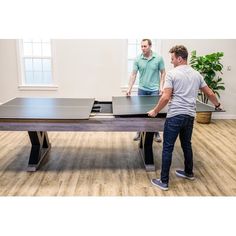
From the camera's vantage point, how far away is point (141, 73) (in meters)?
4.00

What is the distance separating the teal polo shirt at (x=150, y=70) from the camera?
388 cm

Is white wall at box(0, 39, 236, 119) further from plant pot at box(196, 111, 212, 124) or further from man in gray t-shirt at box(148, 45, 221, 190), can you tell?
man in gray t-shirt at box(148, 45, 221, 190)

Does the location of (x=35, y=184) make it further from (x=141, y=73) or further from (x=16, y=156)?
(x=141, y=73)

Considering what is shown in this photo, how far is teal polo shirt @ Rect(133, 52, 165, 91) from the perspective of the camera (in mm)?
3879

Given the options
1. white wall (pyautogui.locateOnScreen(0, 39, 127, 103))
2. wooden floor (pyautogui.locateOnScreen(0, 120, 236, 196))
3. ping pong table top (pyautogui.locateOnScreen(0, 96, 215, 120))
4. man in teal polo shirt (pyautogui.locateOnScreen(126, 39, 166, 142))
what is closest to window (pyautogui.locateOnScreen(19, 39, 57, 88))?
white wall (pyautogui.locateOnScreen(0, 39, 127, 103))

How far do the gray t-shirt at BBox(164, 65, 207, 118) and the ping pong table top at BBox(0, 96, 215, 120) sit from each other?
370 mm

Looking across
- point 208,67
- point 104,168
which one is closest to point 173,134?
point 104,168

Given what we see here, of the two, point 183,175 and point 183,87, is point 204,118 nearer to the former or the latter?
point 183,175

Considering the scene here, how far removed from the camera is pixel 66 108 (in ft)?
10.7

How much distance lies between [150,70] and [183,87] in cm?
148

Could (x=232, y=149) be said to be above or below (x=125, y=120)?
below

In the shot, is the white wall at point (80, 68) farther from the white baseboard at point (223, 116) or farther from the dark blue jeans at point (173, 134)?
the dark blue jeans at point (173, 134)
